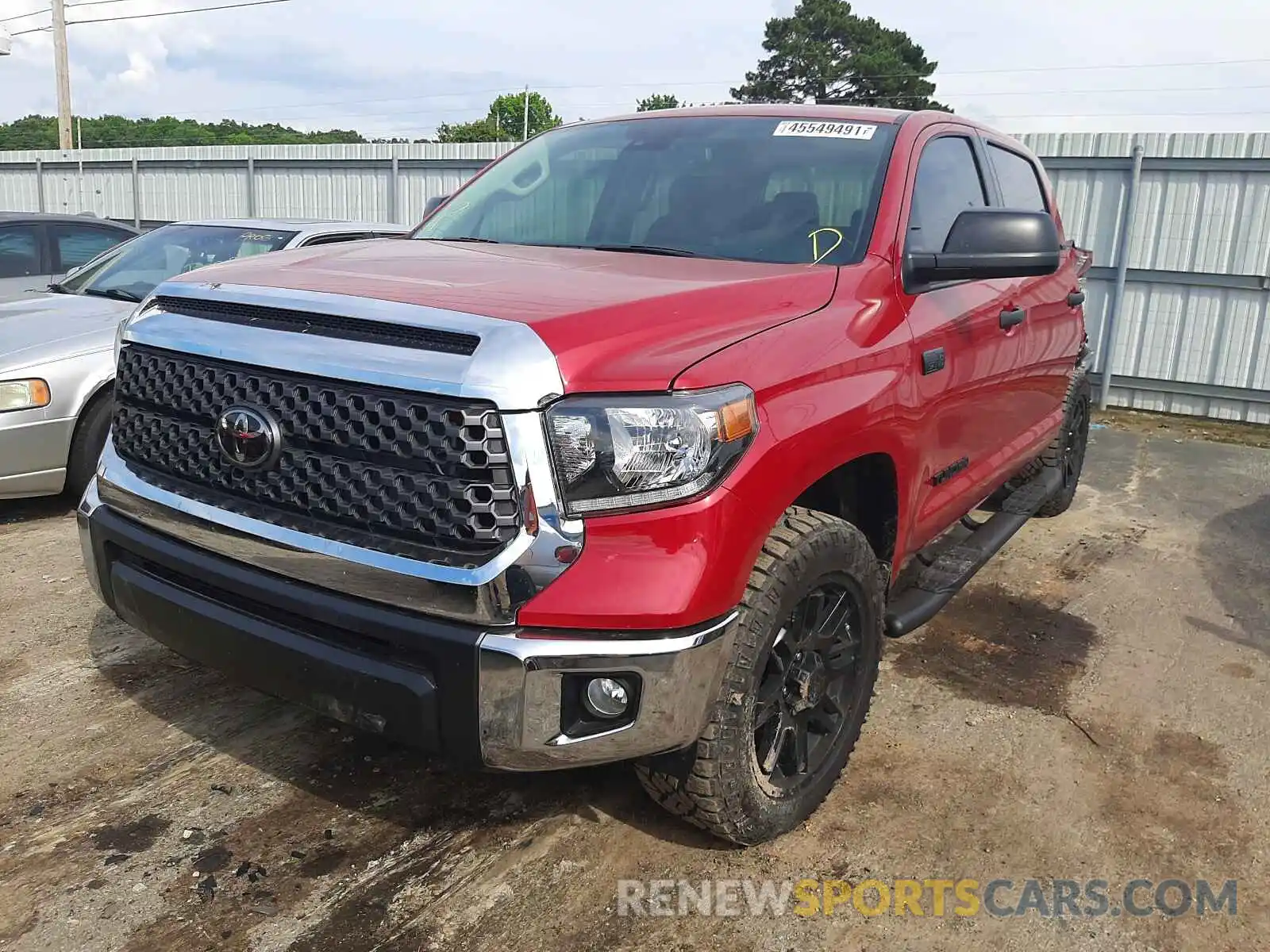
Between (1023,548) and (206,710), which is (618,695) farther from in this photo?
(1023,548)

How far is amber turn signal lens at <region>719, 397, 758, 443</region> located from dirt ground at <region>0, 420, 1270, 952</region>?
3.79ft

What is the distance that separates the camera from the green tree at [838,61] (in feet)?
147

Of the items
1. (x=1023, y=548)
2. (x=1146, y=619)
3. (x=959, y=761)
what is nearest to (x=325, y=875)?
(x=959, y=761)

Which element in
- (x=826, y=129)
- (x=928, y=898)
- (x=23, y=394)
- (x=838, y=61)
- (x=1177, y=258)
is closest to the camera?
(x=928, y=898)

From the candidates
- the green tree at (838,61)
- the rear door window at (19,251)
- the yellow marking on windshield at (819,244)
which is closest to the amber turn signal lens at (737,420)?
the yellow marking on windshield at (819,244)

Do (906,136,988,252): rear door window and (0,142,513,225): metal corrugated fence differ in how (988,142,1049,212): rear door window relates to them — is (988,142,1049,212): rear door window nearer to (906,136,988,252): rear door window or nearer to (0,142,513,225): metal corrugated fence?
(906,136,988,252): rear door window

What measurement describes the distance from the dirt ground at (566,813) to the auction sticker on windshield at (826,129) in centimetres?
194

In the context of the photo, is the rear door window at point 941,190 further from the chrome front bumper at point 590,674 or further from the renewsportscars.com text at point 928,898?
the renewsportscars.com text at point 928,898

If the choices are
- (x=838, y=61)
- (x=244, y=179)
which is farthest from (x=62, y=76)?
(x=838, y=61)

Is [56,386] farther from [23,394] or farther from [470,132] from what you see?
[470,132]

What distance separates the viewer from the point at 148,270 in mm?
6246

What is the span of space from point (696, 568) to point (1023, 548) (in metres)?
4.01

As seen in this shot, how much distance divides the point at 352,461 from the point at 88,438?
3.60 meters

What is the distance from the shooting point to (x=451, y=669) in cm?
208
